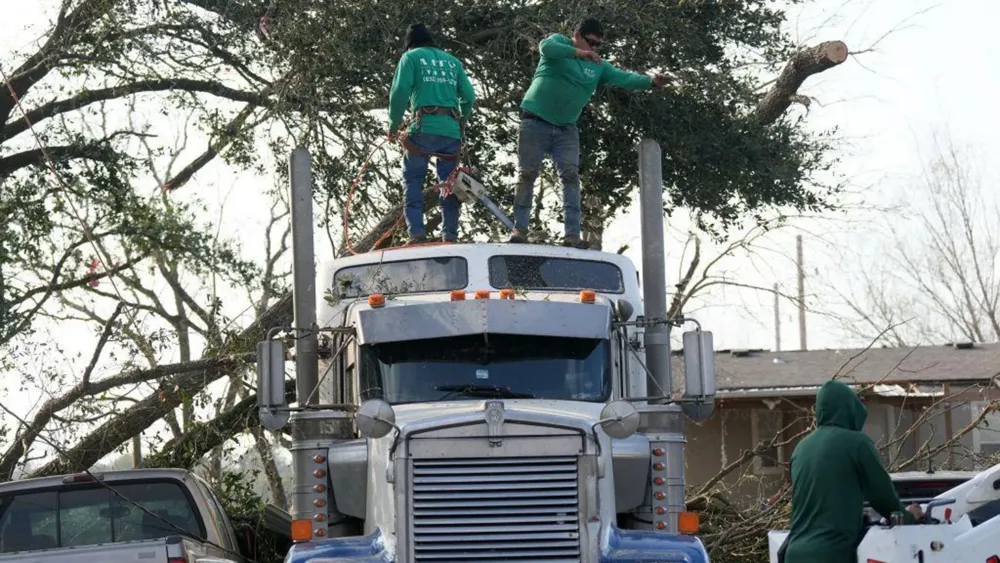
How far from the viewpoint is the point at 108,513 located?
10.5 m

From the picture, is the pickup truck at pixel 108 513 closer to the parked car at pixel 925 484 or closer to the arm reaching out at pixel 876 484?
the arm reaching out at pixel 876 484

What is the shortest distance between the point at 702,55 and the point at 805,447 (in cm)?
867

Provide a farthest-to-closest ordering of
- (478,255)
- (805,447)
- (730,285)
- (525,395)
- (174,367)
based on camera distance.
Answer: (730,285)
(174,367)
(478,255)
(525,395)
(805,447)

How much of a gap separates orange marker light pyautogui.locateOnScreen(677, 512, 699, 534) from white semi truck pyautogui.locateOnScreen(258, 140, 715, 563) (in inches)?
0.5

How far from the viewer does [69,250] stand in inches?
683

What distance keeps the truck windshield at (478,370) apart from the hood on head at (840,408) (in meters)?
2.31

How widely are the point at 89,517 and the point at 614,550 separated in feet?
13.1

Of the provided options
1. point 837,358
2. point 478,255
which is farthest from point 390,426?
point 837,358

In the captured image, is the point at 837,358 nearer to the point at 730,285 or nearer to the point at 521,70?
the point at 730,285

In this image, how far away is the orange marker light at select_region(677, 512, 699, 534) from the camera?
9.83m

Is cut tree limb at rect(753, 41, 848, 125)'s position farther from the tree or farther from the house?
the house

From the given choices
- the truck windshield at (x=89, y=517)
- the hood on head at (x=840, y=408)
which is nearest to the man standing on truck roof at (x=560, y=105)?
→ the truck windshield at (x=89, y=517)

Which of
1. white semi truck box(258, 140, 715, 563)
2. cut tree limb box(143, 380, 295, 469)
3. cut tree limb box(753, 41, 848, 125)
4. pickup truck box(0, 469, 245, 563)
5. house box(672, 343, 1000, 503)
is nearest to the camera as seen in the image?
white semi truck box(258, 140, 715, 563)

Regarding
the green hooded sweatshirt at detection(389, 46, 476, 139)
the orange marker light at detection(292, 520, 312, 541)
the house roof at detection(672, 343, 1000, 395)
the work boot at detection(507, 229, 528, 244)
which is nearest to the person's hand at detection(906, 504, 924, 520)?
the orange marker light at detection(292, 520, 312, 541)
